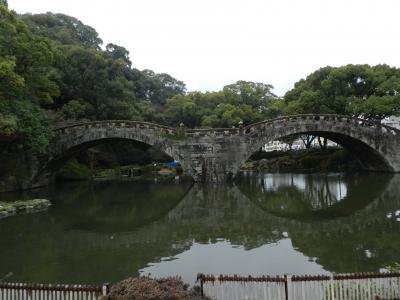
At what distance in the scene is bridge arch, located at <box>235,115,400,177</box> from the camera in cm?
3041

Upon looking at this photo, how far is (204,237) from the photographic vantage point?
12.4 m

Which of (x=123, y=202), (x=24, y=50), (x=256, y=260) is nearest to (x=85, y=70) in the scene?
(x=24, y=50)

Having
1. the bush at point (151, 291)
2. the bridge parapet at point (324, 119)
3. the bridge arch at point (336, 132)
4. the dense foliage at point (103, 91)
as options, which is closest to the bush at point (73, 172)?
the dense foliage at point (103, 91)

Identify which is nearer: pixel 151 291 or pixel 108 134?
pixel 151 291

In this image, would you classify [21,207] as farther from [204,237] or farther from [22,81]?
[204,237]

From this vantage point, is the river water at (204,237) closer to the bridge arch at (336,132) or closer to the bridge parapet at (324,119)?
the bridge arch at (336,132)

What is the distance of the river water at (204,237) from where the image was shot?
9078mm

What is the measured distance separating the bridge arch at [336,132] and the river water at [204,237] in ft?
32.6

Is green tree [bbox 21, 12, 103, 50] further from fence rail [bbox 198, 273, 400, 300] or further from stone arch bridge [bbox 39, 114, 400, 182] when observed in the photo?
fence rail [bbox 198, 273, 400, 300]

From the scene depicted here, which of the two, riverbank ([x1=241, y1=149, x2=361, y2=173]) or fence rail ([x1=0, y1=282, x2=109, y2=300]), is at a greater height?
riverbank ([x1=241, y1=149, x2=361, y2=173])

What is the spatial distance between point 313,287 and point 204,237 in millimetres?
6646

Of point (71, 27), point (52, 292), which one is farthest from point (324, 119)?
point (71, 27)

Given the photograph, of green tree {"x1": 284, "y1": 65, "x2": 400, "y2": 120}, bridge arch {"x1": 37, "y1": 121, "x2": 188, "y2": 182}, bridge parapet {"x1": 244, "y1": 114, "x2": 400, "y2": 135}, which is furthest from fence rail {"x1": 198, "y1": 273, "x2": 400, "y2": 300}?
green tree {"x1": 284, "y1": 65, "x2": 400, "y2": 120}

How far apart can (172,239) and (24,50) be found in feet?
62.8
